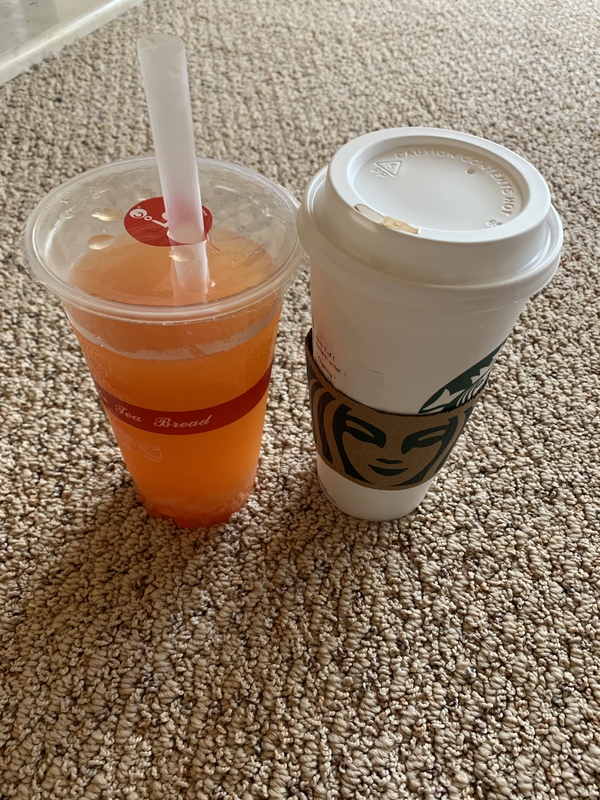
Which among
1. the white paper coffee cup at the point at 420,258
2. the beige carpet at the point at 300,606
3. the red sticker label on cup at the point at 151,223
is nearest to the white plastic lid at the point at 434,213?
the white paper coffee cup at the point at 420,258

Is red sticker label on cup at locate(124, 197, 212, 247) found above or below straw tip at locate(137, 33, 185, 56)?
below

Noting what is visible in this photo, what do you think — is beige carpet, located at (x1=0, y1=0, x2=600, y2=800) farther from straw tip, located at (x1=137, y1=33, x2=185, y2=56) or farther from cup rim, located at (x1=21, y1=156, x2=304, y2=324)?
straw tip, located at (x1=137, y1=33, x2=185, y2=56)

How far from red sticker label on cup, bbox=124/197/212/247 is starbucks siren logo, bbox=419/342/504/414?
0.24 meters

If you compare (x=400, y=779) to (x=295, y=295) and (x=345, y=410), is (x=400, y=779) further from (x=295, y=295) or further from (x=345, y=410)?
(x=295, y=295)

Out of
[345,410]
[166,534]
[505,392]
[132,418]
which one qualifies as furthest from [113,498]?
[505,392]

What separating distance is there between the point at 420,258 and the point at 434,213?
1.8 inches

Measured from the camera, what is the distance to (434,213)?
460mm

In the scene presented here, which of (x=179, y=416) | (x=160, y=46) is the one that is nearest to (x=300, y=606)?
(x=179, y=416)

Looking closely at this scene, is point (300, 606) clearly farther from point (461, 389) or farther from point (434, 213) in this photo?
point (434, 213)

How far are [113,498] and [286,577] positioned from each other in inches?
8.3

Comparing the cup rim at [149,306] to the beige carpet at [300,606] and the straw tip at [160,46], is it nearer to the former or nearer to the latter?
the straw tip at [160,46]

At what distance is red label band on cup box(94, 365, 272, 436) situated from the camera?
0.55m

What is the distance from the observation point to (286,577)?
65 cm

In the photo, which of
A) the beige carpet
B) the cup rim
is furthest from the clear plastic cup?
the beige carpet
